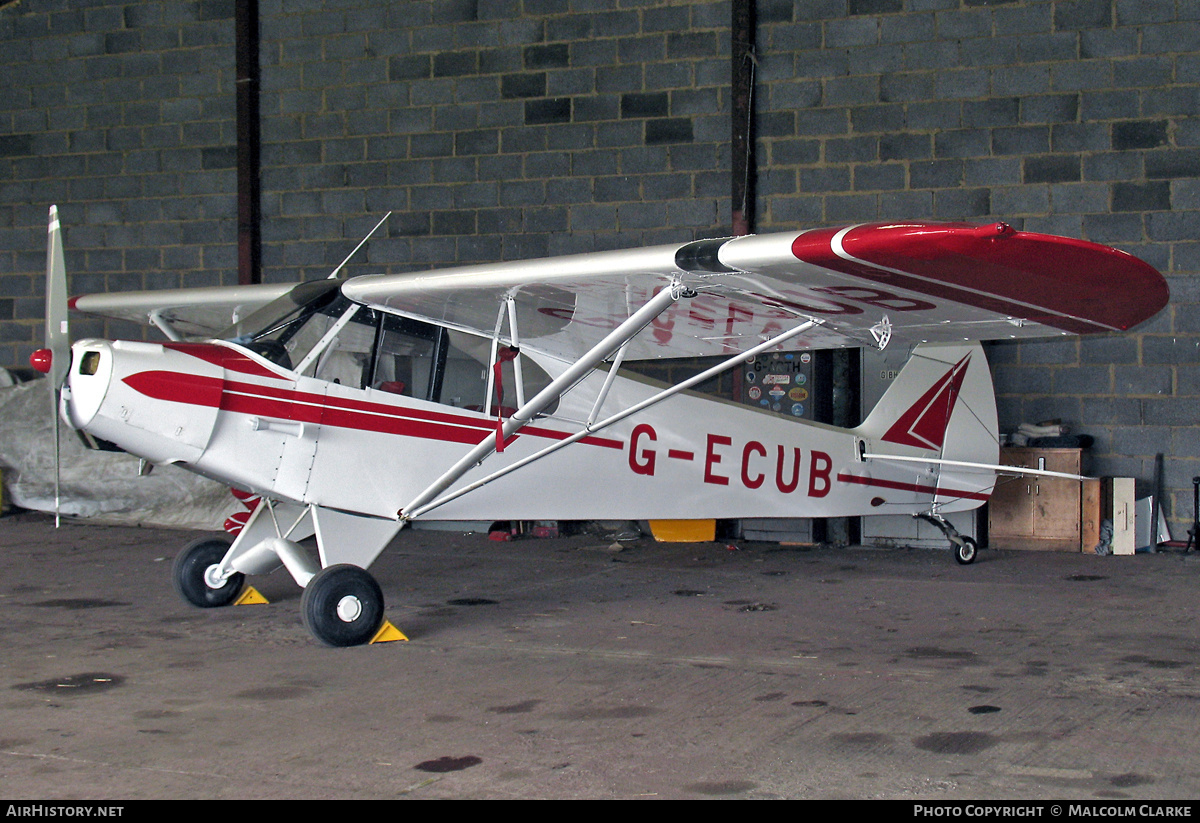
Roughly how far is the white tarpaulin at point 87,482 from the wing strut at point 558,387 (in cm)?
525

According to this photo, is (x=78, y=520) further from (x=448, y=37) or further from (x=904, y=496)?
(x=904, y=496)

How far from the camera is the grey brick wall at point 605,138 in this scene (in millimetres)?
9031

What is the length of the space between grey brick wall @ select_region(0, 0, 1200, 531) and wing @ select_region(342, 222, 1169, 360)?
3.91 meters

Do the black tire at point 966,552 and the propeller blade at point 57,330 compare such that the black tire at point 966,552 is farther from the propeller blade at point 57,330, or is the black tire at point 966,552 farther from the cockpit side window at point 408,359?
the propeller blade at point 57,330

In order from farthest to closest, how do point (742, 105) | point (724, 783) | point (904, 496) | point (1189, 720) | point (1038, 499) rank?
point (742, 105), point (1038, 499), point (904, 496), point (1189, 720), point (724, 783)

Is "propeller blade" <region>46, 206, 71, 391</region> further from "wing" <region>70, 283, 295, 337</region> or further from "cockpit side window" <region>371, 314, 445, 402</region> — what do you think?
"cockpit side window" <region>371, 314, 445, 402</region>

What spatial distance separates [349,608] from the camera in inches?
213

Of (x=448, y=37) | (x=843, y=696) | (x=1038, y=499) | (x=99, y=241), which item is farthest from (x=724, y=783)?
(x=99, y=241)

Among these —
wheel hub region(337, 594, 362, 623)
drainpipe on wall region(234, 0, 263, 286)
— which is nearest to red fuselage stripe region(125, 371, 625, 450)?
wheel hub region(337, 594, 362, 623)

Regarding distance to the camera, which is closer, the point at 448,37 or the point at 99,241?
the point at 448,37

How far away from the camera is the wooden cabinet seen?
877 cm

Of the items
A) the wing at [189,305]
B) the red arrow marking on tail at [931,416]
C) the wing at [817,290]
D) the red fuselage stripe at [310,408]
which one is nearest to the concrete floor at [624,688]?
the red arrow marking on tail at [931,416]

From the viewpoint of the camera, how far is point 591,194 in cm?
1052
